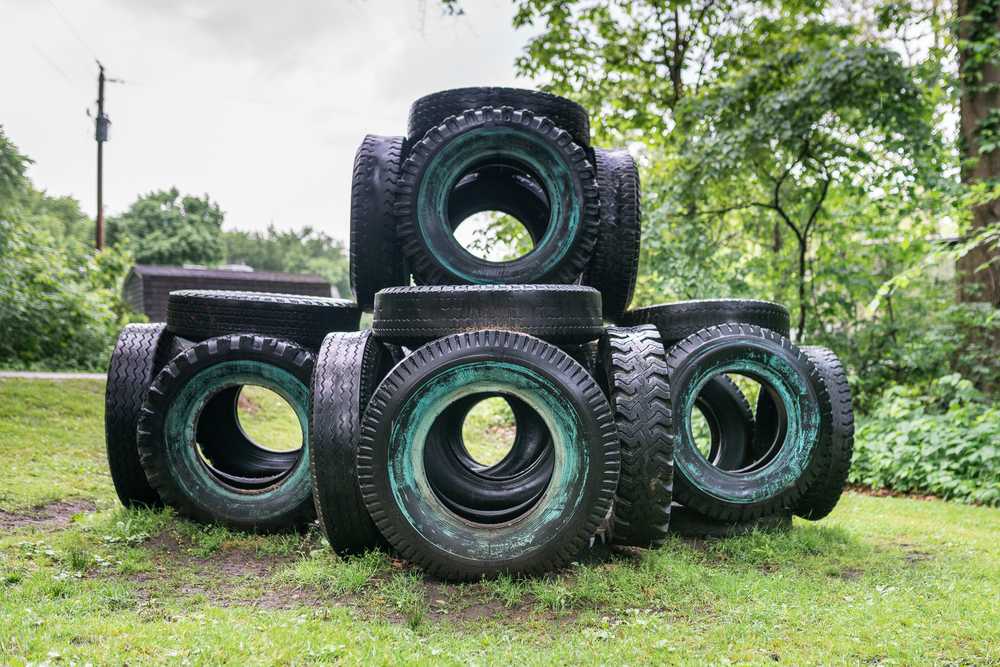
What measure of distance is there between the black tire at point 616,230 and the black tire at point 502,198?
0.67 meters

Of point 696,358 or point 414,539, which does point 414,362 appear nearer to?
point 414,539

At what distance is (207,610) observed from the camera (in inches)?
141

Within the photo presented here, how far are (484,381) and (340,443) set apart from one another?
2.84 feet

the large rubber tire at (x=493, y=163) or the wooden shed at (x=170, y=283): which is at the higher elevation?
the wooden shed at (x=170, y=283)

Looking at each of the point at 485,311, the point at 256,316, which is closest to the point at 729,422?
the point at 485,311

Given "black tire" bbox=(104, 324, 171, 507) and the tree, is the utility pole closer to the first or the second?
the tree

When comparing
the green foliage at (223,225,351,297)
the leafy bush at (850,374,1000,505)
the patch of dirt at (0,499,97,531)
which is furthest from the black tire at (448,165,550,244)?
the green foliage at (223,225,351,297)

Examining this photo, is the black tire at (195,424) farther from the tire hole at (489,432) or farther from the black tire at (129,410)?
the tire hole at (489,432)

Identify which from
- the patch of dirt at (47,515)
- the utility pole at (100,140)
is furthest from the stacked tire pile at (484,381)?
the utility pole at (100,140)

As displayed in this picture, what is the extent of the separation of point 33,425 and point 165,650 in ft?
24.0

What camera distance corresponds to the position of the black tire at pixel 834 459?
5.25m

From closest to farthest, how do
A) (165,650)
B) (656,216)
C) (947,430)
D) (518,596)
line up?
1. (165,650)
2. (518,596)
3. (947,430)
4. (656,216)

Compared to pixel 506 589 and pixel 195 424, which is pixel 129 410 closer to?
pixel 195 424

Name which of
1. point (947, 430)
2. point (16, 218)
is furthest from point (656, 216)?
point (16, 218)
